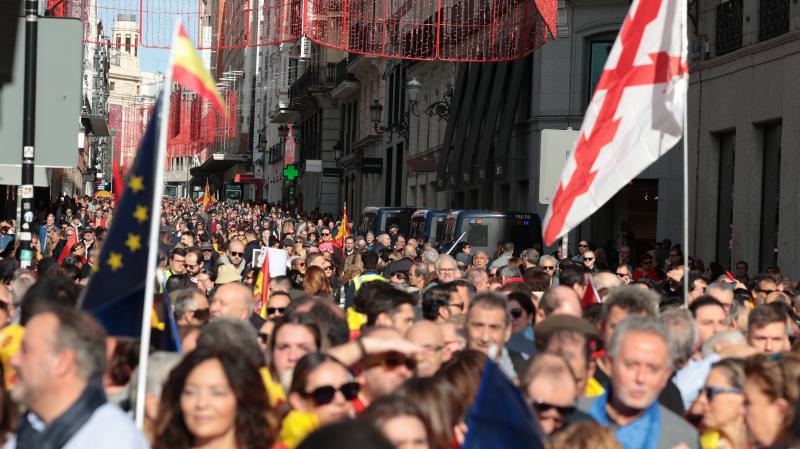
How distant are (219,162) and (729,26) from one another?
316ft

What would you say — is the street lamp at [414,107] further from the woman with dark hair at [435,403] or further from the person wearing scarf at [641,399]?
the woman with dark hair at [435,403]

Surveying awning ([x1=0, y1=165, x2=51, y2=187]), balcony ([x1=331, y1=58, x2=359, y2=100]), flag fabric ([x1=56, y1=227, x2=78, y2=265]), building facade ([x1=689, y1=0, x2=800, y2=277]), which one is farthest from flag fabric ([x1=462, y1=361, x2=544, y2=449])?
balcony ([x1=331, y1=58, x2=359, y2=100])

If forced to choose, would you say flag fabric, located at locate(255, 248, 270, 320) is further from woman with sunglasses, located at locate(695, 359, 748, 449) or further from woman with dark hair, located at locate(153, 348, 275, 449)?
woman with dark hair, located at locate(153, 348, 275, 449)

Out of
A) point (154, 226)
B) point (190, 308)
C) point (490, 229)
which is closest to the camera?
point (154, 226)

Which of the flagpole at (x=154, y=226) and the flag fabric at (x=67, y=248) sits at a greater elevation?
the flagpole at (x=154, y=226)

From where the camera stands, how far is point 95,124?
5762 cm

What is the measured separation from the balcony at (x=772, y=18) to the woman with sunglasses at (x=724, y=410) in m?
16.0

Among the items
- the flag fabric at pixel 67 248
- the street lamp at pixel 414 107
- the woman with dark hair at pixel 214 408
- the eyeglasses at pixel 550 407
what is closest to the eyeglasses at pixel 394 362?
the eyeglasses at pixel 550 407

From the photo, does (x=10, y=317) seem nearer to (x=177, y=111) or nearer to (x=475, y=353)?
(x=475, y=353)

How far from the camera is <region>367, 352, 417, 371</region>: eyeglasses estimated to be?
6879 mm

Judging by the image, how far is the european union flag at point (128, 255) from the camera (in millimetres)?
6277

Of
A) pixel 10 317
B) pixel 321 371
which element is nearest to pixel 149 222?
pixel 321 371

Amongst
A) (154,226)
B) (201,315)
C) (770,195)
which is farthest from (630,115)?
(770,195)

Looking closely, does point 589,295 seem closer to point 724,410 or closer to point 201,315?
point 201,315
